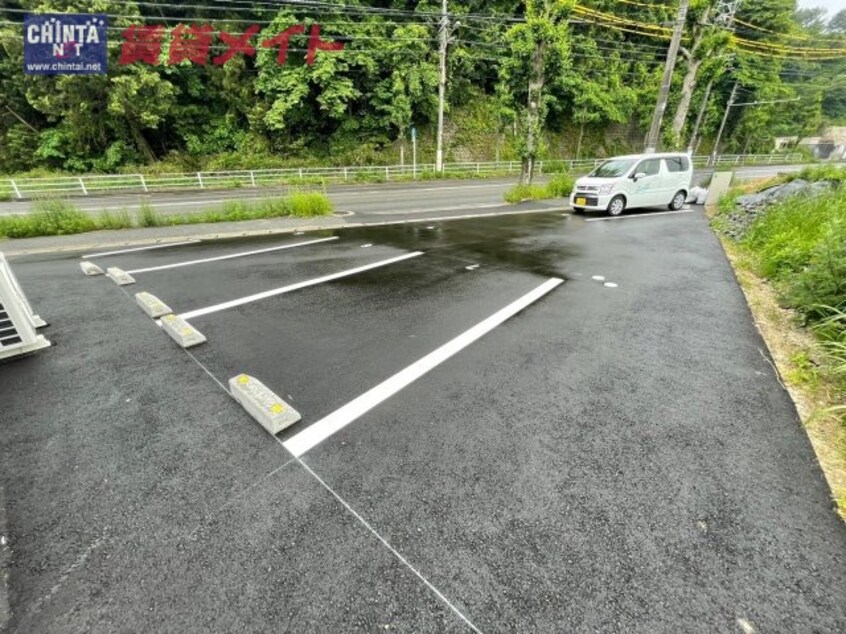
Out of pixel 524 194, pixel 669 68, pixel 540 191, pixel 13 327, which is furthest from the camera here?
pixel 540 191

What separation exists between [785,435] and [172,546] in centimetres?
311

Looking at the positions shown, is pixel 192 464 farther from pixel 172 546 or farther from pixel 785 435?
pixel 785 435

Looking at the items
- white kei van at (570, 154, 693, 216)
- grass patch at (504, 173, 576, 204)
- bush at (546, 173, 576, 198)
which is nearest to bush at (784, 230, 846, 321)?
white kei van at (570, 154, 693, 216)

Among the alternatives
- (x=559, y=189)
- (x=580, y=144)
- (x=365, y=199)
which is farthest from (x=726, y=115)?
(x=365, y=199)

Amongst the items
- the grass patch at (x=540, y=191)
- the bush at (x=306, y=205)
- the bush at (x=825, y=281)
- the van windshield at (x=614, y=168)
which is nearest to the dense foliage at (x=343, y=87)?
the grass patch at (x=540, y=191)

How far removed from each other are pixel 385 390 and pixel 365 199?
47.0 ft

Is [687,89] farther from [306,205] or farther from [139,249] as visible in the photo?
[139,249]

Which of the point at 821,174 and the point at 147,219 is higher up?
the point at 821,174

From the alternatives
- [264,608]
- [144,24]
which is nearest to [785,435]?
[264,608]

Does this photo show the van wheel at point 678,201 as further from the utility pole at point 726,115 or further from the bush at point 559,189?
the utility pole at point 726,115

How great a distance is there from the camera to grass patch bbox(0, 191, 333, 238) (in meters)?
7.28

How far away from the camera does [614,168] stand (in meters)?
9.57

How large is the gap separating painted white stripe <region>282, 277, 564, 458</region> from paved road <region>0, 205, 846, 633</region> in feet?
0.10
